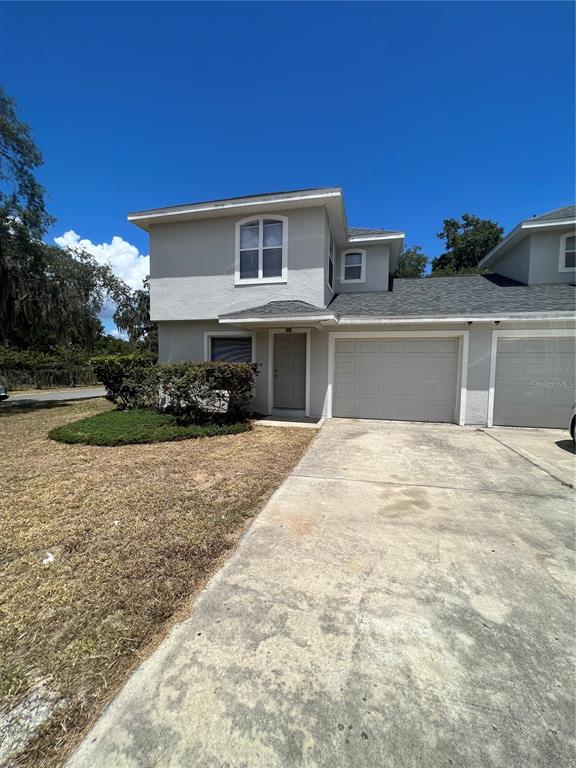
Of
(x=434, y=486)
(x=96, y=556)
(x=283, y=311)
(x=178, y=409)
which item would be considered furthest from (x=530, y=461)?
(x=178, y=409)

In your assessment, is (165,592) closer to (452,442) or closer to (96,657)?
(96,657)

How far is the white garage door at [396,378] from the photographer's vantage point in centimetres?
Result: 859

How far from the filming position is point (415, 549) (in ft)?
9.71

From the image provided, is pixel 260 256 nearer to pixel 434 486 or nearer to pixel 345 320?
pixel 345 320

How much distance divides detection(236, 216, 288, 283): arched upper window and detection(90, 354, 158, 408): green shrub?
3.81 m

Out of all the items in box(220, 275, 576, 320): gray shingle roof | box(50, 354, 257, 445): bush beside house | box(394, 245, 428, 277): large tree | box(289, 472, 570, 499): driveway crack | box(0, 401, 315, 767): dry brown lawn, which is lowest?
box(0, 401, 315, 767): dry brown lawn

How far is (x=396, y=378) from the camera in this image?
28.8 ft

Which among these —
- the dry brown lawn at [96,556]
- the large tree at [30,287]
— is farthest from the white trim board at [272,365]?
the large tree at [30,287]

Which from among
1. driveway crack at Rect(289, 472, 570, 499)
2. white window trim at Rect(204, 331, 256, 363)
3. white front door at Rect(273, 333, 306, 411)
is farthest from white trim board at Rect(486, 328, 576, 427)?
white window trim at Rect(204, 331, 256, 363)

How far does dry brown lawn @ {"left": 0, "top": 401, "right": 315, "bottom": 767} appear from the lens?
5.63ft

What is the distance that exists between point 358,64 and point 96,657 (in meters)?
11.5

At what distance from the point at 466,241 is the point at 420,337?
2362 cm

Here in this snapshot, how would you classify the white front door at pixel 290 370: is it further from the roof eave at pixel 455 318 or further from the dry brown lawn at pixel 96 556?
the dry brown lawn at pixel 96 556

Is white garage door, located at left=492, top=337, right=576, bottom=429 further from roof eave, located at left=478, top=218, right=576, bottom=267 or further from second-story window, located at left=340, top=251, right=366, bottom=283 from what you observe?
second-story window, located at left=340, top=251, right=366, bottom=283
